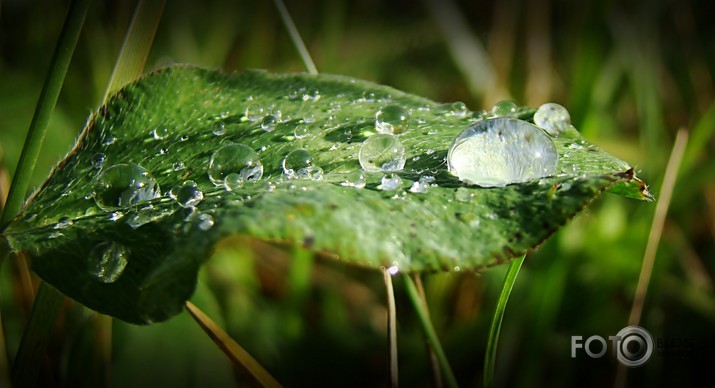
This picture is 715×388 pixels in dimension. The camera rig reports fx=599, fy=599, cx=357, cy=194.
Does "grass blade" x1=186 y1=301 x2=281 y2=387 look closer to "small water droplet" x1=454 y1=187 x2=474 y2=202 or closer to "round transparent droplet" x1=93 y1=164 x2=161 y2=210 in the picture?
"round transparent droplet" x1=93 y1=164 x2=161 y2=210

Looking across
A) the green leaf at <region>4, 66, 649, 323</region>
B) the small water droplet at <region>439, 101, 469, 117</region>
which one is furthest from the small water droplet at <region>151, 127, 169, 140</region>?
the small water droplet at <region>439, 101, 469, 117</region>

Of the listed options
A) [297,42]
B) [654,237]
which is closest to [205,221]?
[297,42]

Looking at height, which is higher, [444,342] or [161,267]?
[161,267]

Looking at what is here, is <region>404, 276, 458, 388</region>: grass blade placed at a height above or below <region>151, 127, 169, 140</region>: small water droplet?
A: below

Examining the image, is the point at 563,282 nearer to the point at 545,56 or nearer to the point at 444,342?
the point at 444,342

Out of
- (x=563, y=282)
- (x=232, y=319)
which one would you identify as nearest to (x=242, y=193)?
(x=232, y=319)

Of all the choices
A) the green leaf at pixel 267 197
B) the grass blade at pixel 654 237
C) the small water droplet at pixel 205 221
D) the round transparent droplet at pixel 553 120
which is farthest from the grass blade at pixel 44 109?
the grass blade at pixel 654 237
